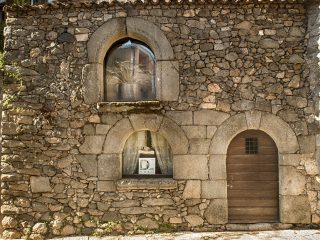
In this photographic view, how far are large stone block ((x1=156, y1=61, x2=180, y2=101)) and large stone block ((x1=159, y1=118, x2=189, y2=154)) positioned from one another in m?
0.42

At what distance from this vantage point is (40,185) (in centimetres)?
496

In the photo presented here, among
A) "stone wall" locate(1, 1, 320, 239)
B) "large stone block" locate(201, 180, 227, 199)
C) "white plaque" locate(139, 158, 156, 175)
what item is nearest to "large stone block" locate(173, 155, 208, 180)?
"stone wall" locate(1, 1, 320, 239)

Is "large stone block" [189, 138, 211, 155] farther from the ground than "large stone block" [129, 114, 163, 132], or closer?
closer

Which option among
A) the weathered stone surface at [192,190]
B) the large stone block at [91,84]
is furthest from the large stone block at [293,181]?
the large stone block at [91,84]

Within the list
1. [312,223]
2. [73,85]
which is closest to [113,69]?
[73,85]

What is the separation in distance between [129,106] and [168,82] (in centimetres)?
81

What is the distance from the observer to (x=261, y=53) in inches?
197

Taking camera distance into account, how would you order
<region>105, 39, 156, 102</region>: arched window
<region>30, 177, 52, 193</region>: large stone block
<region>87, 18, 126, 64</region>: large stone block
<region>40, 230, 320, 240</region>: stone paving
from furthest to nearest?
<region>105, 39, 156, 102</region>: arched window < <region>87, 18, 126, 64</region>: large stone block < <region>30, 177, 52, 193</region>: large stone block < <region>40, 230, 320, 240</region>: stone paving

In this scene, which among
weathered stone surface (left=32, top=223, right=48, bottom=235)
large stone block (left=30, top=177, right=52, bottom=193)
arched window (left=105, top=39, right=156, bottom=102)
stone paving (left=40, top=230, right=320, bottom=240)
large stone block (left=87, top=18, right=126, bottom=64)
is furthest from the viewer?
arched window (left=105, top=39, right=156, bottom=102)

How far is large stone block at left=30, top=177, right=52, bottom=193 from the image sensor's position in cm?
495

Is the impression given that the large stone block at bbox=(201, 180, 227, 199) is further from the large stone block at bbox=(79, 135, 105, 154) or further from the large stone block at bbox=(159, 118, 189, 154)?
the large stone block at bbox=(79, 135, 105, 154)

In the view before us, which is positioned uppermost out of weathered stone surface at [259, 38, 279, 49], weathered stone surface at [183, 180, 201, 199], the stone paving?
weathered stone surface at [259, 38, 279, 49]

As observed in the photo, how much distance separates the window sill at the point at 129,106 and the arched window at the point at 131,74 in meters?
0.31

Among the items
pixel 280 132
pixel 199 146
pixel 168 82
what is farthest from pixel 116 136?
pixel 280 132
